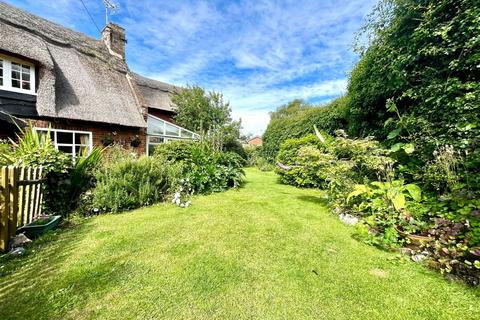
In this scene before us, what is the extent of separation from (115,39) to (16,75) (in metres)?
6.07

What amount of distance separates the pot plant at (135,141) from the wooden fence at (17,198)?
20.8 feet

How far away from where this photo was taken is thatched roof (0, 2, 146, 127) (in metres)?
7.55

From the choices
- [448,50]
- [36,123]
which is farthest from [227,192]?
[36,123]

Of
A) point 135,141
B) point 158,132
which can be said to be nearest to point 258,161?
point 158,132

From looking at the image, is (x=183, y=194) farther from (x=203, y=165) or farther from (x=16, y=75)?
(x=16, y=75)

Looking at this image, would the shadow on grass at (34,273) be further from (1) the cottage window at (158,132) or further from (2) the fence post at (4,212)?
(1) the cottage window at (158,132)

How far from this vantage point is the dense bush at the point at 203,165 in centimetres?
703

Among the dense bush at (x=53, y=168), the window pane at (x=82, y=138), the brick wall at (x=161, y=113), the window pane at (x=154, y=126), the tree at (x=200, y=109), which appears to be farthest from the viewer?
the brick wall at (x=161, y=113)

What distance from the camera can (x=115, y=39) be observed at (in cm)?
1188

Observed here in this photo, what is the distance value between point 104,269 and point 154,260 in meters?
0.61

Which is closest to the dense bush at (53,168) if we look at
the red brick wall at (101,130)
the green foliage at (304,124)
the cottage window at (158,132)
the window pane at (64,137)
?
the red brick wall at (101,130)

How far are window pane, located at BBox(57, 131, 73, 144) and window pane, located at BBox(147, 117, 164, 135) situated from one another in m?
3.32

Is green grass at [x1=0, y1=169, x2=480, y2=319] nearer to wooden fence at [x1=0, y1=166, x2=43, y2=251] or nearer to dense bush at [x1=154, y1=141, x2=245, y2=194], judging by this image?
wooden fence at [x1=0, y1=166, x2=43, y2=251]

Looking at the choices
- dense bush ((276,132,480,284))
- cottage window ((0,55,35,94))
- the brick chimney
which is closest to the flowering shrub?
dense bush ((276,132,480,284))
